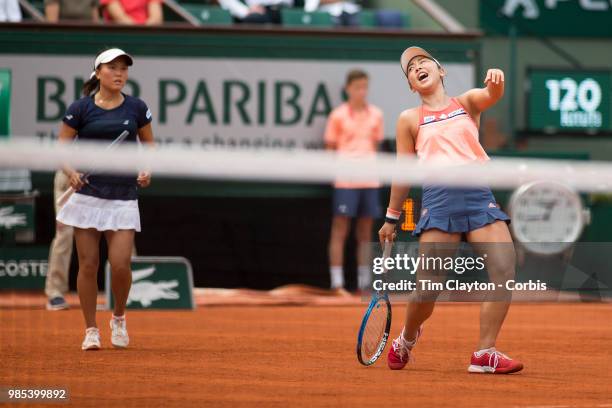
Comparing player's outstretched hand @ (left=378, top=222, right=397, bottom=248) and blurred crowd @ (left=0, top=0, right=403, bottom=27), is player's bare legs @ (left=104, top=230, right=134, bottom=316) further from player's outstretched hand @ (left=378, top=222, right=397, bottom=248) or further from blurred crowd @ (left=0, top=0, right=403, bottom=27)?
blurred crowd @ (left=0, top=0, right=403, bottom=27)

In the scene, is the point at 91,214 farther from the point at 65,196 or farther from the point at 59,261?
the point at 59,261

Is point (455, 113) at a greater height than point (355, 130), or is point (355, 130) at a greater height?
→ point (455, 113)

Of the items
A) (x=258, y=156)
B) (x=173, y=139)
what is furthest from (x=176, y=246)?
(x=258, y=156)

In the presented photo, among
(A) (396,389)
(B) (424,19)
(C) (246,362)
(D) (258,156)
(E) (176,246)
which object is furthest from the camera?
(B) (424,19)

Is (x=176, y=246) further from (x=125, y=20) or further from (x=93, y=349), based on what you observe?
(x=93, y=349)

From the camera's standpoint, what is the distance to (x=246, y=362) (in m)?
7.29

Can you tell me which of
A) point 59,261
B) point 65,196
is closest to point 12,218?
point 59,261

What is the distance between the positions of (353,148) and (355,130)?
0.59 ft

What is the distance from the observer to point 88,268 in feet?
25.7

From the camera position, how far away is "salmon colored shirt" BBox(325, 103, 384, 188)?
12.9 m

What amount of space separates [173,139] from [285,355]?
5601mm

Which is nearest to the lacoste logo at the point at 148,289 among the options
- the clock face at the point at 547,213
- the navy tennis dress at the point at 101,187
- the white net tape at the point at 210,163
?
the navy tennis dress at the point at 101,187

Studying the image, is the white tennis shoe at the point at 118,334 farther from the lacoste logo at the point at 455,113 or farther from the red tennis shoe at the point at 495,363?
the lacoste logo at the point at 455,113

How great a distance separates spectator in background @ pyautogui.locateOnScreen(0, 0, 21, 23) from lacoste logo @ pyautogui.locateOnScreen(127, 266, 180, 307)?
3.15 meters
